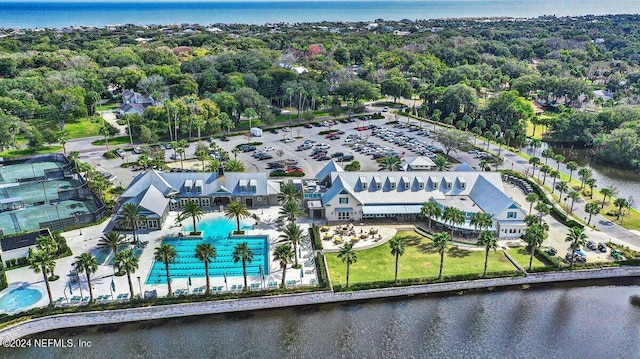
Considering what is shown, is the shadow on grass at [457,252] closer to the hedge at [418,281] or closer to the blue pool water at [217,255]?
the hedge at [418,281]

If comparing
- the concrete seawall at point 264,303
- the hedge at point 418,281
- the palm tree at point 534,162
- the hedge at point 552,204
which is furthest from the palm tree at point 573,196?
the hedge at point 418,281

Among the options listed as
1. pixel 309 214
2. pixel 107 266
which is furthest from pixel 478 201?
pixel 107 266

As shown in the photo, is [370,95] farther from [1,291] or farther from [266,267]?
[1,291]

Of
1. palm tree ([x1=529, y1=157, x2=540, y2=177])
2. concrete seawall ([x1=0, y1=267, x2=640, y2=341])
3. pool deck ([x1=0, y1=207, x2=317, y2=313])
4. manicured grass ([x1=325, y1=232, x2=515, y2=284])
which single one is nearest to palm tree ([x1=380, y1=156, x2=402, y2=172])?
manicured grass ([x1=325, y1=232, x2=515, y2=284])

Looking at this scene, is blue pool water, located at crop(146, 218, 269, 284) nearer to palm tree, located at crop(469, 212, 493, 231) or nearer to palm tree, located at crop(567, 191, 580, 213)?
palm tree, located at crop(469, 212, 493, 231)

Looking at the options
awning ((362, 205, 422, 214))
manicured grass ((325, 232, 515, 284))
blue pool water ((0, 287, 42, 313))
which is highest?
awning ((362, 205, 422, 214))
